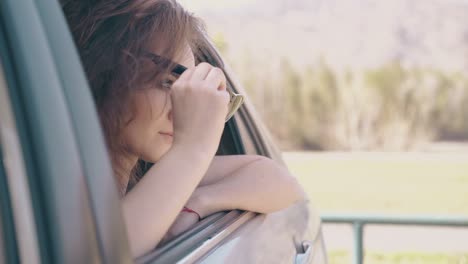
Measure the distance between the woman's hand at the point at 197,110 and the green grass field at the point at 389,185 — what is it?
6453 millimetres

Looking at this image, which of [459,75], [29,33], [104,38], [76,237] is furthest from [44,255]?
[459,75]

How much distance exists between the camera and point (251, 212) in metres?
2.00

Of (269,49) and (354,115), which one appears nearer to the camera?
(354,115)

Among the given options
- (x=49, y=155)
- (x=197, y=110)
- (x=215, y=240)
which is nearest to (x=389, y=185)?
(x=215, y=240)

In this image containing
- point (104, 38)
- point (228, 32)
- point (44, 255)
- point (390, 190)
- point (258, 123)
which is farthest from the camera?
point (228, 32)

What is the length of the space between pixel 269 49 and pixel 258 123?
2337cm

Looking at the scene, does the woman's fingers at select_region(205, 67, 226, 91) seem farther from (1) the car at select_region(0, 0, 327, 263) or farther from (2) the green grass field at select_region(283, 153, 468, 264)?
(2) the green grass field at select_region(283, 153, 468, 264)

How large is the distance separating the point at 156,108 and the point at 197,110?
0.15 meters

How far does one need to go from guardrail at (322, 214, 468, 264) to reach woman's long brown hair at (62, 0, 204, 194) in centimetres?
291

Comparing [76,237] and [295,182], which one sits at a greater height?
[76,237]

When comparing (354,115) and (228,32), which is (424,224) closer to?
(354,115)

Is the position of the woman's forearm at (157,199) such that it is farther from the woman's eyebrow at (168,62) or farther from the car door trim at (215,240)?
the woman's eyebrow at (168,62)

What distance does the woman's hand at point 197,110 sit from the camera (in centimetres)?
145

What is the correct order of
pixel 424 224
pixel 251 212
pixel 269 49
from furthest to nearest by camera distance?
1. pixel 269 49
2. pixel 424 224
3. pixel 251 212
